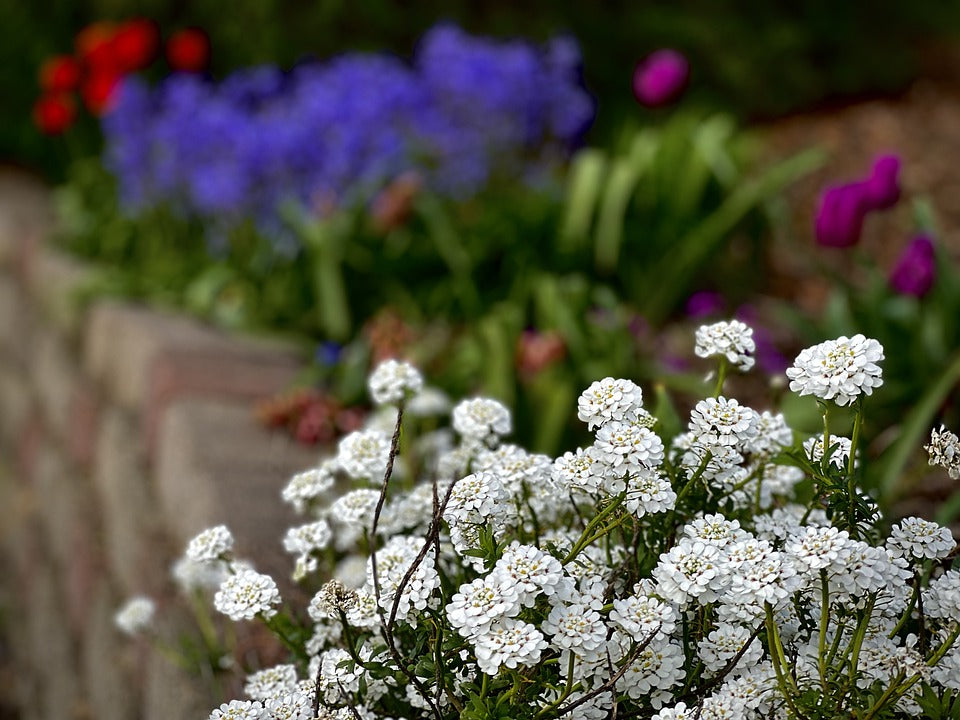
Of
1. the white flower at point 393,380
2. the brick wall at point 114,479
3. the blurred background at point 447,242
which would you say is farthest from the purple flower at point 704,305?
the white flower at point 393,380

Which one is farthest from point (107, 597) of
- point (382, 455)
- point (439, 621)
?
point (439, 621)

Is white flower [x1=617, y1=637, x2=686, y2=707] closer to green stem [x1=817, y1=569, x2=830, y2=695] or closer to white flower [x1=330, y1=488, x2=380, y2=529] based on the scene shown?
green stem [x1=817, y1=569, x2=830, y2=695]

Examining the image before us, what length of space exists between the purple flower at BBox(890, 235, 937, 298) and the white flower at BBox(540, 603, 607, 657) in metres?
1.49

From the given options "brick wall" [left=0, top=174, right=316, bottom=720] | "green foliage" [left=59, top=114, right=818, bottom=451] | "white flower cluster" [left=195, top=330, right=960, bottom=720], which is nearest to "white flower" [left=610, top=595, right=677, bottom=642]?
"white flower cluster" [left=195, top=330, right=960, bottom=720]

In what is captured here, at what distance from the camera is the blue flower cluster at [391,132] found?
306 centimetres

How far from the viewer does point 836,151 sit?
4.21 metres

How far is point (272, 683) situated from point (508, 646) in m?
0.31

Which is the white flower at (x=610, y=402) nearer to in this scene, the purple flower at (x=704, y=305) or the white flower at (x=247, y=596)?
the white flower at (x=247, y=596)

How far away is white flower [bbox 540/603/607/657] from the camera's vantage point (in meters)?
0.85

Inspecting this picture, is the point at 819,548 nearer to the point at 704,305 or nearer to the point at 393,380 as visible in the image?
the point at 393,380

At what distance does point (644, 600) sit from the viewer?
89 cm

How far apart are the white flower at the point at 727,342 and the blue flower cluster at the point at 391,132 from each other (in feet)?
6.94

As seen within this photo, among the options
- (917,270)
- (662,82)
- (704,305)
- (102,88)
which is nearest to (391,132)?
(662,82)

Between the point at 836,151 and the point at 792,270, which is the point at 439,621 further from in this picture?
the point at 836,151
